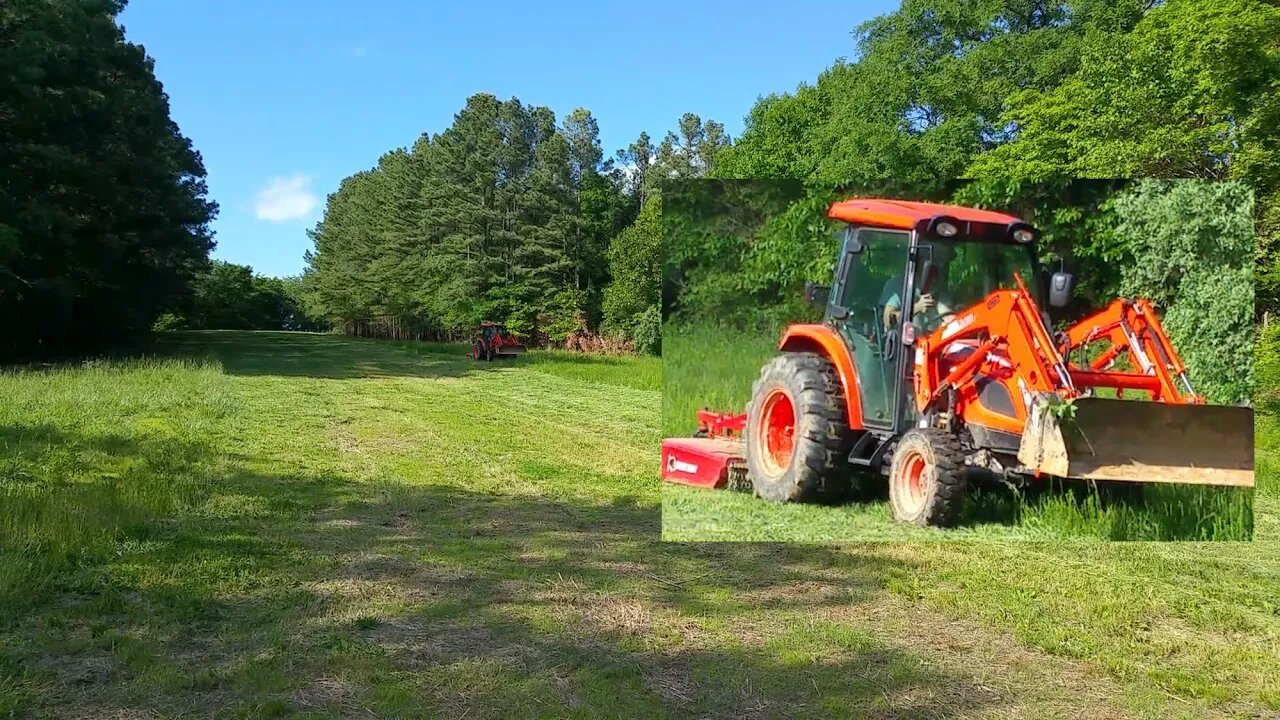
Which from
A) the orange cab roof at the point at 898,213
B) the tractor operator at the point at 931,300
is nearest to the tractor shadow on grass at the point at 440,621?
the tractor operator at the point at 931,300

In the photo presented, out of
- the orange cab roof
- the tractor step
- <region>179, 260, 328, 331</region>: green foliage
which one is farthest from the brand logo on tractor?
<region>179, 260, 328, 331</region>: green foliage

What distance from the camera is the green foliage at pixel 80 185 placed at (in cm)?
2300

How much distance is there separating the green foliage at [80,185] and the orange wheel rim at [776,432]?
2235 cm

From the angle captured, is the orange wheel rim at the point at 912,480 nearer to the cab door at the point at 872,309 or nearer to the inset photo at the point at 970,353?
the inset photo at the point at 970,353

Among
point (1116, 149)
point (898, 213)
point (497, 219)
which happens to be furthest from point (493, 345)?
point (898, 213)

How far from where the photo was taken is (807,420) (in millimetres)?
3871

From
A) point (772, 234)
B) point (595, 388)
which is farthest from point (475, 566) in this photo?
point (595, 388)

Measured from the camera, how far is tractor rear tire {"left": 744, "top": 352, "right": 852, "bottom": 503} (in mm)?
3842

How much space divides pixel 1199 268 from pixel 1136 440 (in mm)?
866

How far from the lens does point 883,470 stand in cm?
381

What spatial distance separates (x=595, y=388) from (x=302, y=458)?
305 inches

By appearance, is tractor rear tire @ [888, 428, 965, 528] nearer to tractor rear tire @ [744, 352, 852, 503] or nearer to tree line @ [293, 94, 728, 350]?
tractor rear tire @ [744, 352, 852, 503]

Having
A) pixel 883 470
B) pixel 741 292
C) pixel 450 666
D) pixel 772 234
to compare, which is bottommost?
pixel 450 666

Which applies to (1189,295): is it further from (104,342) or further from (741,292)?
(104,342)
